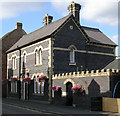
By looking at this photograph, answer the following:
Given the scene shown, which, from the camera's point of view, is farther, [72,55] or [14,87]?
[14,87]

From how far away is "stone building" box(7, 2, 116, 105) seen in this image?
2538 centimetres

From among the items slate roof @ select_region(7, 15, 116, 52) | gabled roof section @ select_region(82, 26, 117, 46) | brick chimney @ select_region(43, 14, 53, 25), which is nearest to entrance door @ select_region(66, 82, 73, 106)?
slate roof @ select_region(7, 15, 116, 52)

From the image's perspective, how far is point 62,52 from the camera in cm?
2589

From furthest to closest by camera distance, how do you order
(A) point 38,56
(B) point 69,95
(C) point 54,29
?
(A) point 38,56 → (C) point 54,29 → (B) point 69,95

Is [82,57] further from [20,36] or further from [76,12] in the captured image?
[20,36]

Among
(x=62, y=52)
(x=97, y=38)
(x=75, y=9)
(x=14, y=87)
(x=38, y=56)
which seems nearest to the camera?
(x=62, y=52)

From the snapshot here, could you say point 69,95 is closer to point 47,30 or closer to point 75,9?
point 47,30

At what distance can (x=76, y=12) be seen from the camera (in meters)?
31.4

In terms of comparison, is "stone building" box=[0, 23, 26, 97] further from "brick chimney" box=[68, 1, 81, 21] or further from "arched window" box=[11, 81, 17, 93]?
"brick chimney" box=[68, 1, 81, 21]

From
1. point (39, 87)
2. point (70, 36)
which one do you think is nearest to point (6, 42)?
point (39, 87)

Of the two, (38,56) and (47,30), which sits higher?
(47,30)

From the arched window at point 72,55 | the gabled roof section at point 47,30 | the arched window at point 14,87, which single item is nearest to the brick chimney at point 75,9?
the gabled roof section at point 47,30

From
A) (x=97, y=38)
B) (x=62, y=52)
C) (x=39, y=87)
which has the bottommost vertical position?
(x=39, y=87)

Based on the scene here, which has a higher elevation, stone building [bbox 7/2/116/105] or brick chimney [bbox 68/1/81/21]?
brick chimney [bbox 68/1/81/21]
